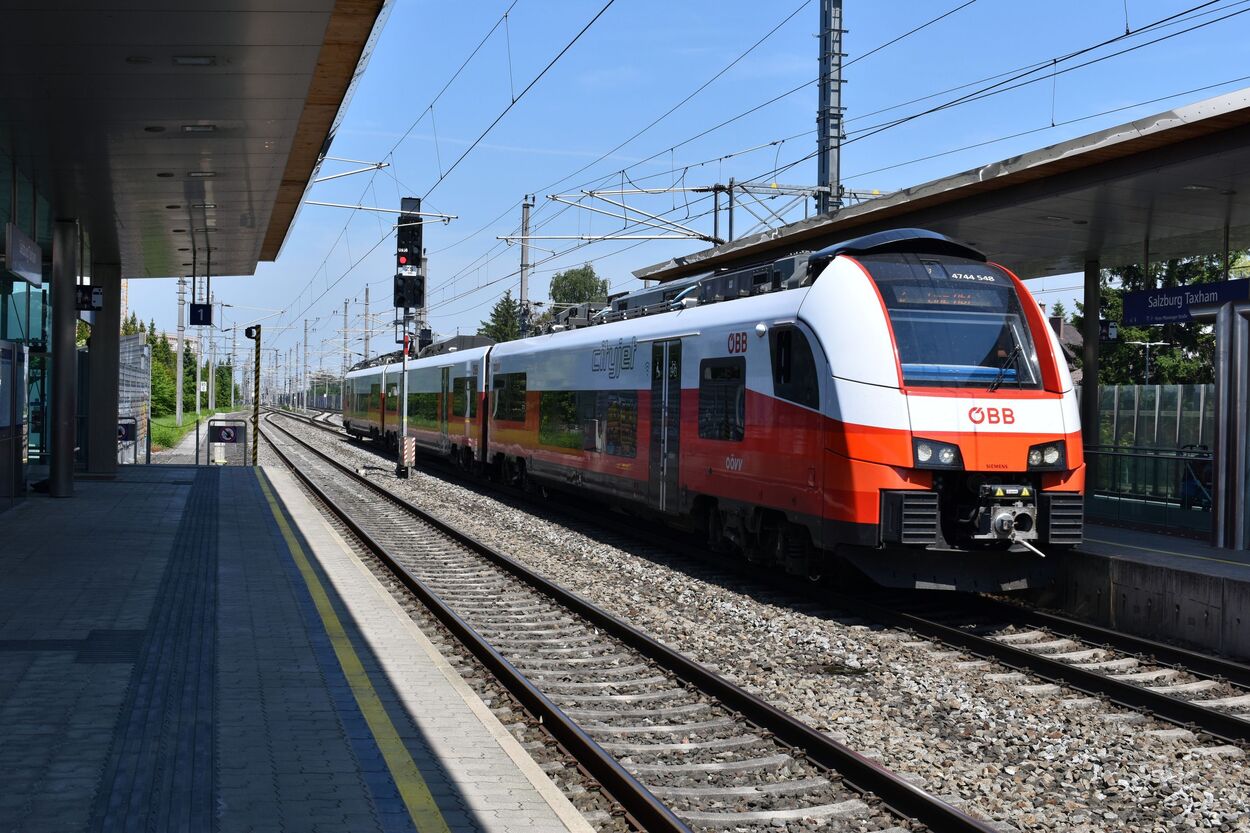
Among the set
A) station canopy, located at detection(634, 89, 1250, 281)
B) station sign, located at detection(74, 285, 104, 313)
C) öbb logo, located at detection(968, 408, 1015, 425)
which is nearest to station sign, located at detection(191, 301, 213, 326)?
station sign, located at detection(74, 285, 104, 313)

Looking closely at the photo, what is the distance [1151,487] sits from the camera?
1501 cm

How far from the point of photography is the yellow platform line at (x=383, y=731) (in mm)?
5301

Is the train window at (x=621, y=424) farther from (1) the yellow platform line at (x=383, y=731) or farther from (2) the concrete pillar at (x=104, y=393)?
(2) the concrete pillar at (x=104, y=393)

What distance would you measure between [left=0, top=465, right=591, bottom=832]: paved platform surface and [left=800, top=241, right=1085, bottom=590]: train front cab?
391 centimetres

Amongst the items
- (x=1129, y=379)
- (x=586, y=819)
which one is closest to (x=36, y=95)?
(x=586, y=819)

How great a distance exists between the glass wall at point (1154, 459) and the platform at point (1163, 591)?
166cm

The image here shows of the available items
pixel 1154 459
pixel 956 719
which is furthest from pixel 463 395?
pixel 956 719

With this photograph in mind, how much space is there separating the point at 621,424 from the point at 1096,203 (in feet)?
A: 20.9

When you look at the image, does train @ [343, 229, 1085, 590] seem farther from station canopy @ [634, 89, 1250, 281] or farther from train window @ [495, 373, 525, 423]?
train window @ [495, 373, 525, 423]

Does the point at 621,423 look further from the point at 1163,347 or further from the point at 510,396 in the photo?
the point at 1163,347

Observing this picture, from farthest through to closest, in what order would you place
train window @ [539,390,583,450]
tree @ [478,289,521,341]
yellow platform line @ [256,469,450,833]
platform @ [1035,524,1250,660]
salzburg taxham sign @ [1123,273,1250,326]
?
tree @ [478,289,521,341] < train window @ [539,390,583,450] < salzburg taxham sign @ [1123,273,1250,326] < platform @ [1035,524,1250,660] < yellow platform line @ [256,469,450,833]

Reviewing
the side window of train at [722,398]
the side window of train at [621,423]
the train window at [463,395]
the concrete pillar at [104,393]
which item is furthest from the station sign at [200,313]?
the side window of train at [722,398]

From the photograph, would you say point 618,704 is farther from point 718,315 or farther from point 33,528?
point 33,528

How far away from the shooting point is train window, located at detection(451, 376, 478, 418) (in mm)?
26594
